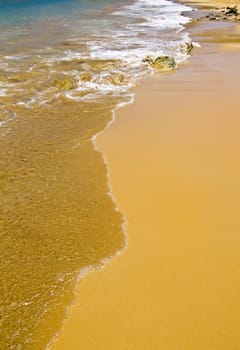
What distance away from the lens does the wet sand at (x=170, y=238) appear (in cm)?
417

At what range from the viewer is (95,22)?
29328 millimetres

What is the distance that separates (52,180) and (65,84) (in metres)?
6.35

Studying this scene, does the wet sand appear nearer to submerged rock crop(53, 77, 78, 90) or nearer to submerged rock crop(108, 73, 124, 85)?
submerged rock crop(53, 77, 78, 90)

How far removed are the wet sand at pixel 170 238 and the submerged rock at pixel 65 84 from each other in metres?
2.92

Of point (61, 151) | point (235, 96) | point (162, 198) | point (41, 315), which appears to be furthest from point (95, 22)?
point (41, 315)

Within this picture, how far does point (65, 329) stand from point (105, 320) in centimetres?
43

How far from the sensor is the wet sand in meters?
4.17

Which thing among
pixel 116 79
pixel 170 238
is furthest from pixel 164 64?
pixel 170 238

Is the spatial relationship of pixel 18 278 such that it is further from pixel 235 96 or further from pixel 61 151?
pixel 235 96

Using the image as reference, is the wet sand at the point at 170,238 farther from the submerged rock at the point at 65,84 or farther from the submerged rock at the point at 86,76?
the submerged rock at the point at 86,76

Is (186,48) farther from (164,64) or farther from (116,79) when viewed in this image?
(116,79)

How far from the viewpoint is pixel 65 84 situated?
496 inches

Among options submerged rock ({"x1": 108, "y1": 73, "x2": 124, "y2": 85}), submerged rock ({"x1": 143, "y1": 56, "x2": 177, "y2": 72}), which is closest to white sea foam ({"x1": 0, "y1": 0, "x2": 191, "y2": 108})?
submerged rock ({"x1": 108, "y1": 73, "x2": 124, "y2": 85})

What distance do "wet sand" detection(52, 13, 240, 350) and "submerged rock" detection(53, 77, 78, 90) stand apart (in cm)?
292
